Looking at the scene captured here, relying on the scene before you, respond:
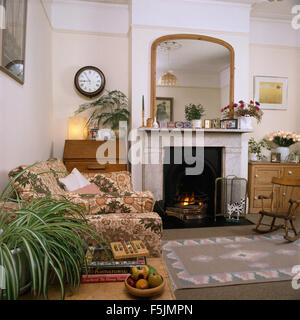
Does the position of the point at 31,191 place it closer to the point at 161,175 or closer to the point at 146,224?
the point at 146,224

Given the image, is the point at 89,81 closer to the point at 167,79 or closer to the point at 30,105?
→ the point at 167,79

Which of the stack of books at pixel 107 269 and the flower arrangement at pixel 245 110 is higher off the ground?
the flower arrangement at pixel 245 110

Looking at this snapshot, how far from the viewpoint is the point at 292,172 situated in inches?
173

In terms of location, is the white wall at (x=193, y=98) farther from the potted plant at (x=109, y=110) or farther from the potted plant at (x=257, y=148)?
the potted plant at (x=257, y=148)

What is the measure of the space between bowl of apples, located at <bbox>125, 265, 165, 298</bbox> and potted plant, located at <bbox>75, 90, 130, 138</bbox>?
10.1 feet

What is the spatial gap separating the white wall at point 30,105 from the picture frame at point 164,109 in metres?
1.55

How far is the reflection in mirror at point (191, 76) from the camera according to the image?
4.09 meters

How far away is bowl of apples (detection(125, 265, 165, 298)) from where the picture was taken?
1.11 metres

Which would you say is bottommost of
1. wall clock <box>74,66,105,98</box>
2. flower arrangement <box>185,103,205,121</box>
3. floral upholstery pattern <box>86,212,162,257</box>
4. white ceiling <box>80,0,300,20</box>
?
floral upholstery pattern <box>86,212,162,257</box>

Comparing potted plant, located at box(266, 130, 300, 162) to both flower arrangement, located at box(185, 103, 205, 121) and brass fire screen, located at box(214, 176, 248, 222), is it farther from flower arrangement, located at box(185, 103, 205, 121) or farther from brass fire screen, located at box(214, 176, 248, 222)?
flower arrangement, located at box(185, 103, 205, 121)

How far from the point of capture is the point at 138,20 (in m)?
3.97

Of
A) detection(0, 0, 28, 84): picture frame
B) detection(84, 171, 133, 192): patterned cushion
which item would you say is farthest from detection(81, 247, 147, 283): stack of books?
detection(84, 171, 133, 192): patterned cushion

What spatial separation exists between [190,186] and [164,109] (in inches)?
52.0

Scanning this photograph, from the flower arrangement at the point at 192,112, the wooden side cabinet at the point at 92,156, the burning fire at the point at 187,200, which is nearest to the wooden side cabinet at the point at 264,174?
the burning fire at the point at 187,200
